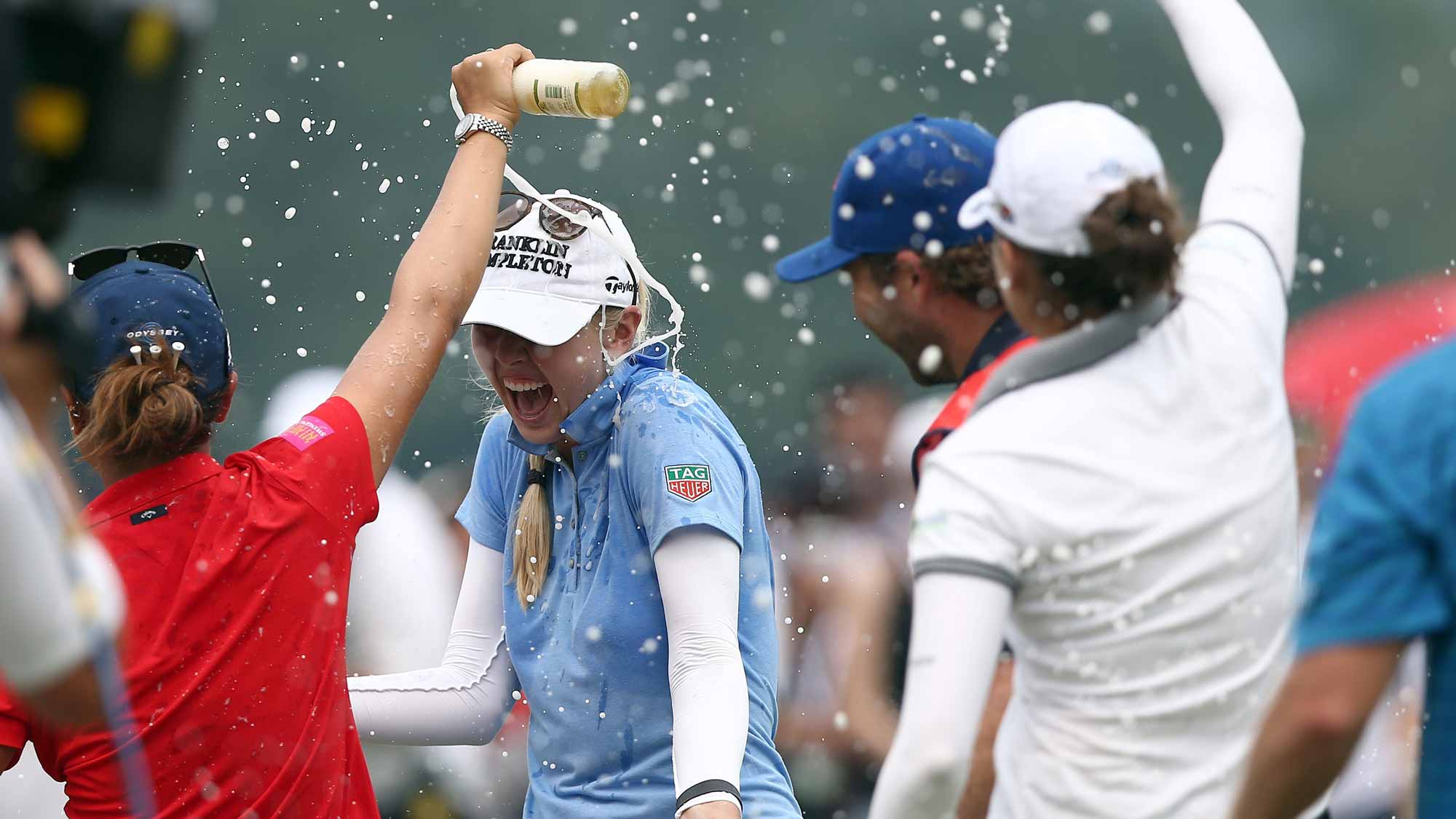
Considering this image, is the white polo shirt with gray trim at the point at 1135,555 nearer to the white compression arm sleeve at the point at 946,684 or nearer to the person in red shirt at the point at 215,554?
the white compression arm sleeve at the point at 946,684

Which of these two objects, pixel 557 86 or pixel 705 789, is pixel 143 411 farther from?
pixel 705 789

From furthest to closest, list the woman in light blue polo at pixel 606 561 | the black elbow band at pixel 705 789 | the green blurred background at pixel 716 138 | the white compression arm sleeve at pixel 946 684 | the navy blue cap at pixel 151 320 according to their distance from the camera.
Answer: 1. the green blurred background at pixel 716 138
2. the woman in light blue polo at pixel 606 561
3. the black elbow band at pixel 705 789
4. the navy blue cap at pixel 151 320
5. the white compression arm sleeve at pixel 946 684

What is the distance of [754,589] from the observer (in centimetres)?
337

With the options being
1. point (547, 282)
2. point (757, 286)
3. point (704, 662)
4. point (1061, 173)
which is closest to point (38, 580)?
point (1061, 173)

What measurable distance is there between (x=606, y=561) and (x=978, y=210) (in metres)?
1.29

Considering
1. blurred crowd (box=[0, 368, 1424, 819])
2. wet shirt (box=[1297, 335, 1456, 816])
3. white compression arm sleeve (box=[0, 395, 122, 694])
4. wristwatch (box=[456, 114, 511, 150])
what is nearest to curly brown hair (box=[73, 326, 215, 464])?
wristwatch (box=[456, 114, 511, 150])

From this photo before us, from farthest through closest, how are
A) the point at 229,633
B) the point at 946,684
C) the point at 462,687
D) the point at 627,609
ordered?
the point at 462,687
the point at 627,609
the point at 229,633
the point at 946,684

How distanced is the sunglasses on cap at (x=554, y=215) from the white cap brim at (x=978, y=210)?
1331 mm

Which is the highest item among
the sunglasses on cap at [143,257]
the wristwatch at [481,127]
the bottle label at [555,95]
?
the bottle label at [555,95]

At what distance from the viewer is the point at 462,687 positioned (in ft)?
12.1

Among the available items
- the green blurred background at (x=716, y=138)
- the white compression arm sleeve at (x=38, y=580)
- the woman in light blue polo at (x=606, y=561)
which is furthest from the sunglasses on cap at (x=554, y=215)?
the green blurred background at (x=716, y=138)

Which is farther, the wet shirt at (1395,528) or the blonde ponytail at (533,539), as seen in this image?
the blonde ponytail at (533,539)

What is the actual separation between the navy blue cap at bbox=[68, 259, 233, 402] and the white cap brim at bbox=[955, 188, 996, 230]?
130 centimetres

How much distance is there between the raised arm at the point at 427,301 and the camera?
2.85 m
